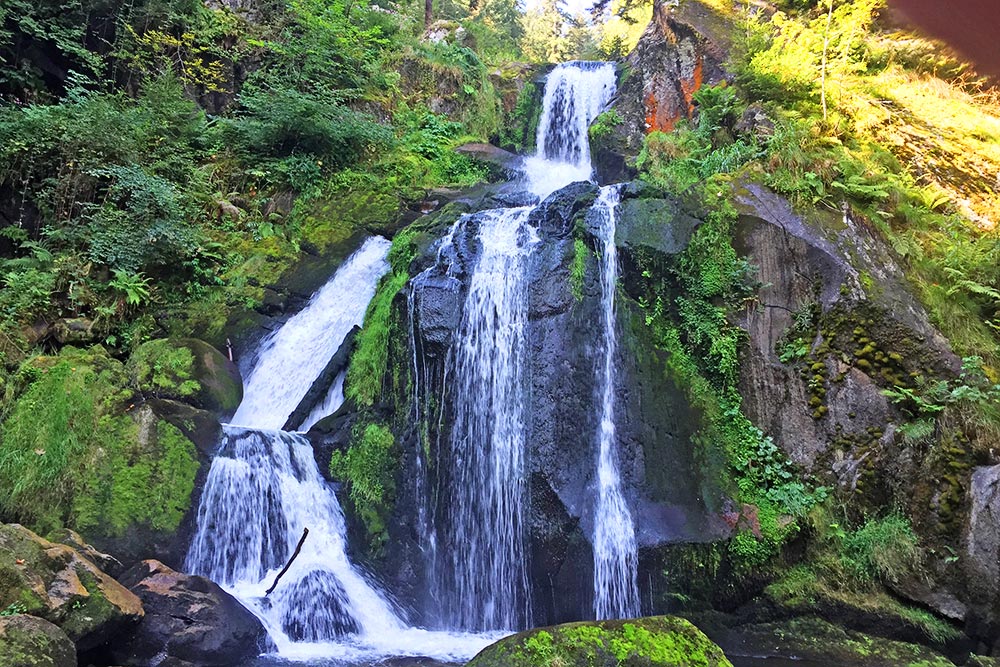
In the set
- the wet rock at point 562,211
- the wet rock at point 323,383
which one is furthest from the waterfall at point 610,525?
the wet rock at point 323,383

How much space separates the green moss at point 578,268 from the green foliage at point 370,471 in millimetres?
3478

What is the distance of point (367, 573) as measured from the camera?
7.09 metres

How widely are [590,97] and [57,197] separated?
13.8 m

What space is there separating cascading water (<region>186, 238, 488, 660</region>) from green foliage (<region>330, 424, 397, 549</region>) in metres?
0.31

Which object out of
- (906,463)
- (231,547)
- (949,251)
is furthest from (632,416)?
(231,547)

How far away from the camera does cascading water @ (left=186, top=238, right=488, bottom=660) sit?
6.11m

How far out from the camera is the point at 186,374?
7961 mm

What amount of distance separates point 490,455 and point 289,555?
2866mm

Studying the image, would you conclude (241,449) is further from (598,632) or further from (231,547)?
(598,632)

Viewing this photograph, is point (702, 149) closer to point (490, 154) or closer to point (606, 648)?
point (490, 154)

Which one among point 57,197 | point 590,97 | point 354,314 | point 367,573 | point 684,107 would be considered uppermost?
point 590,97

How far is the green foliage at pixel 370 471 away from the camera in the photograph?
24.5ft

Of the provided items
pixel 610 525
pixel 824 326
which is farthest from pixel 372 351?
pixel 824 326

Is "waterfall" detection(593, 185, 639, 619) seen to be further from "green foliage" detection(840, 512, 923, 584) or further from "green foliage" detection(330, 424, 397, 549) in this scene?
"green foliage" detection(330, 424, 397, 549)
